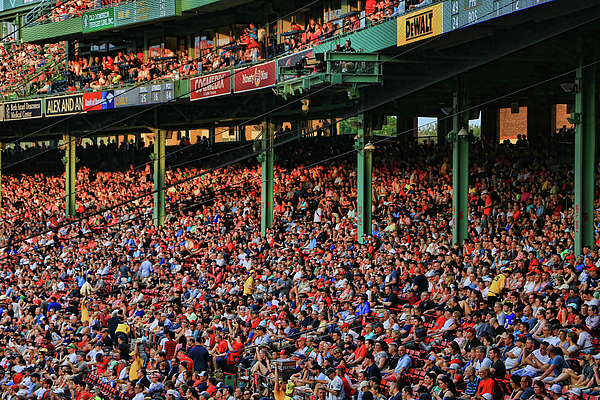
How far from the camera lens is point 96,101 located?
114 feet

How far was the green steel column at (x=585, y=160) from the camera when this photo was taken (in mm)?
17688

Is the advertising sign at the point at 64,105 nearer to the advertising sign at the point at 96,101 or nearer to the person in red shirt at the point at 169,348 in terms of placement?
the advertising sign at the point at 96,101

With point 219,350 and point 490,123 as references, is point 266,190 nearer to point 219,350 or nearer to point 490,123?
point 219,350

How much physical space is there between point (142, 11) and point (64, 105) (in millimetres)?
5157

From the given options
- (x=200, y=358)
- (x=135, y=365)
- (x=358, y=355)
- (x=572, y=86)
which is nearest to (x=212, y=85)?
(x=135, y=365)

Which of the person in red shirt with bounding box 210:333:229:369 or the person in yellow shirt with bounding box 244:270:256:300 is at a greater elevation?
the person in yellow shirt with bounding box 244:270:256:300

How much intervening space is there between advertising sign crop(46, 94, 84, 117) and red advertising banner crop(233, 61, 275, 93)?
32.5ft

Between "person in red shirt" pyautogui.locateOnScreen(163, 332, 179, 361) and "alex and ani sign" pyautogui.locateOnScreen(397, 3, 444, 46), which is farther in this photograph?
"alex and ani sign" pyautogui.locateOnScreen(397, 3, 444, 46)

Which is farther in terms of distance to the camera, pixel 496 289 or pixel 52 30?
pixel 52 30

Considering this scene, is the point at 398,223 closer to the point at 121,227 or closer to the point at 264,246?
the point at 264,246

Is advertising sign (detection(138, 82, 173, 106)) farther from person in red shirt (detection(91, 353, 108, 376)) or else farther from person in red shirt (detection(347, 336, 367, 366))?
person in red shirt (detection(347, 336, 367, 366))

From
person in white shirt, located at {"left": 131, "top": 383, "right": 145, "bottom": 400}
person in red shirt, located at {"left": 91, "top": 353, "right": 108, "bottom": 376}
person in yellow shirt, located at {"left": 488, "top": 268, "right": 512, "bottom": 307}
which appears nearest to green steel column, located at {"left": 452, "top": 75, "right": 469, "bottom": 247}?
person in yellow shirt, located at {"left": 488, "top": 268, "right": 512, "bottom": 307}

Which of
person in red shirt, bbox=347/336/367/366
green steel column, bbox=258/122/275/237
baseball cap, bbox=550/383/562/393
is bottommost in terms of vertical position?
person in red shirt, bbox=347/336/367/366

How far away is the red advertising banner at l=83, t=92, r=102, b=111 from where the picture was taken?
34.7 metres
